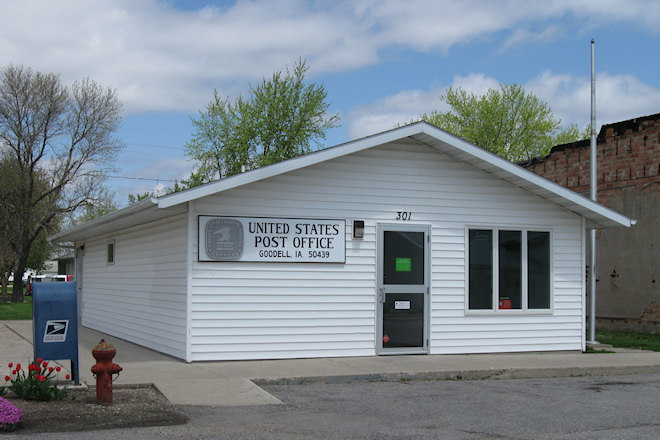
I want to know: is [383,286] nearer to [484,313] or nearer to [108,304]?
[484,313]

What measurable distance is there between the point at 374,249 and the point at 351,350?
172 centimetres

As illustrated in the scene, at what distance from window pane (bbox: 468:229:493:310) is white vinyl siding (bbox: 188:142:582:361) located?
0.20 metres

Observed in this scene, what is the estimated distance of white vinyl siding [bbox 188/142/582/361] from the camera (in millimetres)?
11656

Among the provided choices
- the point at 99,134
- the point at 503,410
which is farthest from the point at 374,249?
the point at 99,134

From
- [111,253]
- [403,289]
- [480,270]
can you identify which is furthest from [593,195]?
[111,253]

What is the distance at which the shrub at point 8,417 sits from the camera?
22.5 ft

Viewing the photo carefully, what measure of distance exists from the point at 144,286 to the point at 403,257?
4993mm

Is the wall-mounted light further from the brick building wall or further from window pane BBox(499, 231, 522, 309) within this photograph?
the brick building wall

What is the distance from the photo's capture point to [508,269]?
1324 cm

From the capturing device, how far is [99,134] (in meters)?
38.6

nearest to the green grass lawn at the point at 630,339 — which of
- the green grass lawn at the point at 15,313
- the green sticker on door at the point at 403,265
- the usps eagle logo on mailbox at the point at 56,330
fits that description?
the green sticker on door at the point at 403,265

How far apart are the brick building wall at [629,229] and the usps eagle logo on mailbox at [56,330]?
13.5m

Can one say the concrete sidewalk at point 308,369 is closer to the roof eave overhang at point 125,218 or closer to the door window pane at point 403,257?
the door window pane at point 403,257

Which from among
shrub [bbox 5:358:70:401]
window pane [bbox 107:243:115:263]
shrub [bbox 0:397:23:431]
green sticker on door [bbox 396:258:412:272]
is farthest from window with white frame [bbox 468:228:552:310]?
window pane [bbox 107:243:115:263]
